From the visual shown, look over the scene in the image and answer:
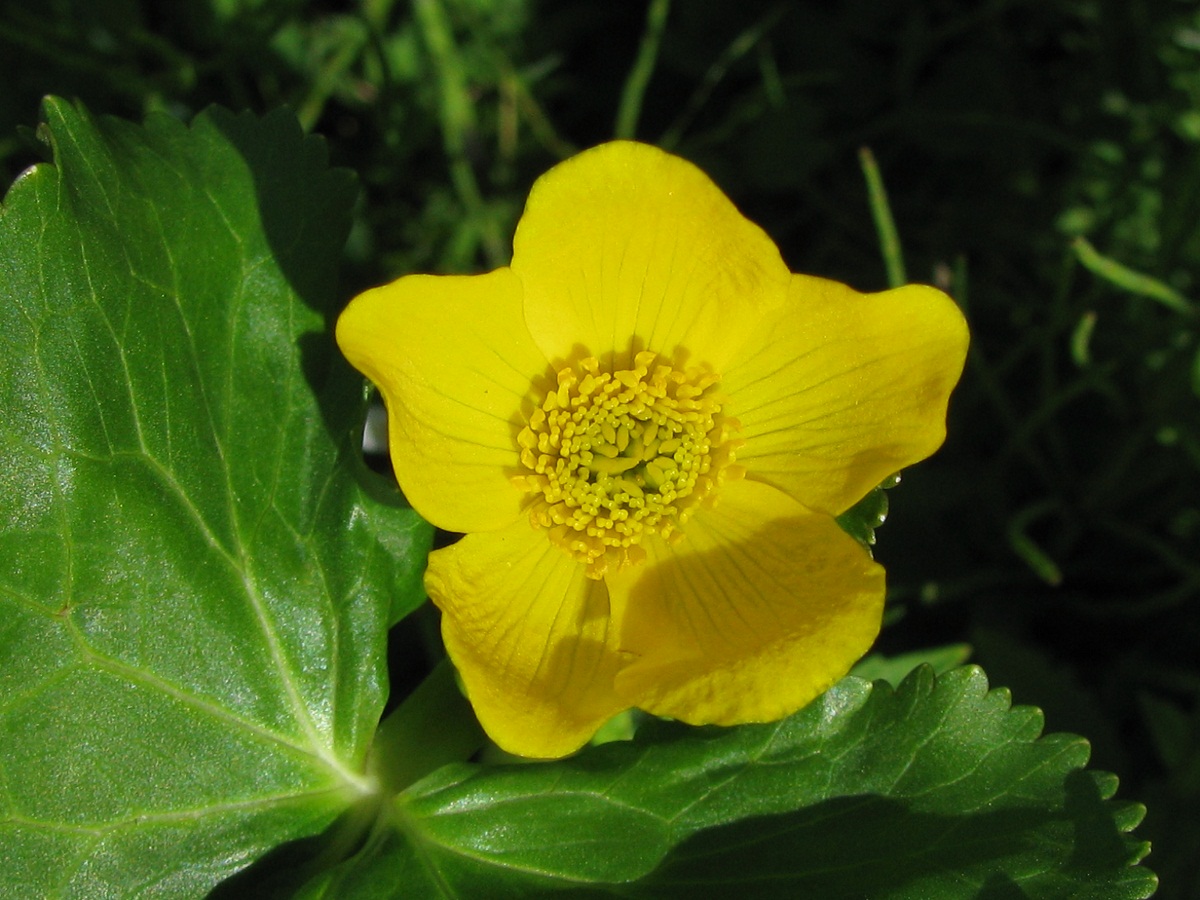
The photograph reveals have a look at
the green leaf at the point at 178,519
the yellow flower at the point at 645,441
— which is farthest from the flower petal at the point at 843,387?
the green leaf at the point at 178,519

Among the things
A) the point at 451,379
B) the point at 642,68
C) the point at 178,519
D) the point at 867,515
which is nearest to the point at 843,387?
the point at 867,515

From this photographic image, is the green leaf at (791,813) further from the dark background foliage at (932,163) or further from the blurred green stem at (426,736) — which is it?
the dark background foliage at (932,163)

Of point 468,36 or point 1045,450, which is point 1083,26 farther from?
point 468,36

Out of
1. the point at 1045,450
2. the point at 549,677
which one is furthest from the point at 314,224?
the point at 1045,450

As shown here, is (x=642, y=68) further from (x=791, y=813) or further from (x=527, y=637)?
(x=791, y=813)

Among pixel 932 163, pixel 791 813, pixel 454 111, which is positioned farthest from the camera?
pixel 932 163

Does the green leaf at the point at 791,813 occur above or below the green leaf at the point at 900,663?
above

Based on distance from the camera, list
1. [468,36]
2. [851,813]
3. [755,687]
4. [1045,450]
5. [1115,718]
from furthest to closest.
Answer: [468,36] → [1045,450] → [1115,718] → [851,813] → [755,687]
